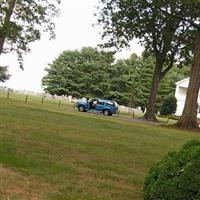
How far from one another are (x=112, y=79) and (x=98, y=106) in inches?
1433

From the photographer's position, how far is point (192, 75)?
125 ft

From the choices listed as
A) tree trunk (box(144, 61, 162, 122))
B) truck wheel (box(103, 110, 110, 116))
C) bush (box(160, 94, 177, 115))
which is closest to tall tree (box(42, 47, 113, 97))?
bush (box(160, 94, 177, 115))

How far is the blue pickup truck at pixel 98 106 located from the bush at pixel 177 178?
Answer: 144ft

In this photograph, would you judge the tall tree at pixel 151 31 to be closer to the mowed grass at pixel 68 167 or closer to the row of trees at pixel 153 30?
the row of trees at pixel 153 30

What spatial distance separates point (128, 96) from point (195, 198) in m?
82.3

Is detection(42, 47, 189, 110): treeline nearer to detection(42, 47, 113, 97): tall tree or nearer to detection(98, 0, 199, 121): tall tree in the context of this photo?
detection(42, 47, 113, 97): tall tree

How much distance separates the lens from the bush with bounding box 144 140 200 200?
7.67 meters

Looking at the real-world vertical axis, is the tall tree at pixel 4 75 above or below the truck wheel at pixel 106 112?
above

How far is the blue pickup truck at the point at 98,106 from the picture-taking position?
173ft

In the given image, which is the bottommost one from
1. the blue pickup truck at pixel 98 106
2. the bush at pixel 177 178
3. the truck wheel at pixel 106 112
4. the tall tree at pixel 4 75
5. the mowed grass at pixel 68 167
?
the mowed grass at pixel 68 167

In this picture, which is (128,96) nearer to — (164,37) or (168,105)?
(168,105)

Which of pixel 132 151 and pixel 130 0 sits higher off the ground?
pixel 130 0

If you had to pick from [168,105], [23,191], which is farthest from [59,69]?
[23,191]

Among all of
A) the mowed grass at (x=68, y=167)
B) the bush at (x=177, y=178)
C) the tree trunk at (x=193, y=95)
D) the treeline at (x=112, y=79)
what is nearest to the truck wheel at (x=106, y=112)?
the tree trunk at (x=193, y=95)
